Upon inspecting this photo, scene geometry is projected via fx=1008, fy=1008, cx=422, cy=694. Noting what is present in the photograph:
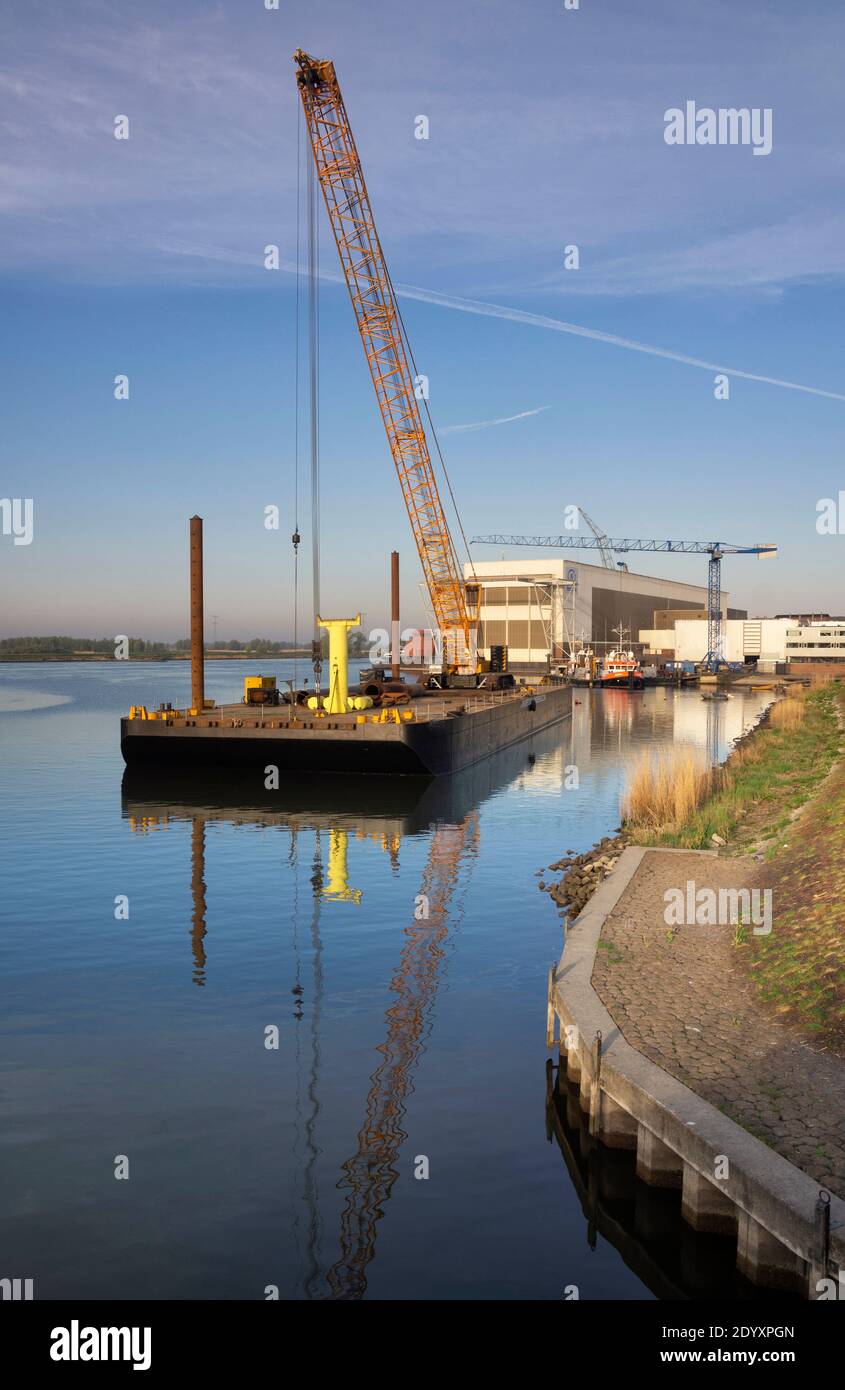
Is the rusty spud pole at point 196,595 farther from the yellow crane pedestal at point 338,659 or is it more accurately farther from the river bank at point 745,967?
the river bank at point 745,967

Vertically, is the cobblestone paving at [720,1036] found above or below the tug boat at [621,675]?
below

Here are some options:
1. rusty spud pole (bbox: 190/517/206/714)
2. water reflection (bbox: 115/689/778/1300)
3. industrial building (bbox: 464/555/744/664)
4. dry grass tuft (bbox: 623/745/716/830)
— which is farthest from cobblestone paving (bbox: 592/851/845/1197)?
industrial building (bbox: 464/555/744/664)

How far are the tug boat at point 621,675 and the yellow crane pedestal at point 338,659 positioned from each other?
307 ft

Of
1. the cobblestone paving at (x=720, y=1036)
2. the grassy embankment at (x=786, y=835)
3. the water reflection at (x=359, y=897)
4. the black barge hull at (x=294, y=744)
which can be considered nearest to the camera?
the cobblestone paving at (x=720, y=1036)

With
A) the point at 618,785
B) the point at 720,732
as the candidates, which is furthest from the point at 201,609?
the point at 720,732

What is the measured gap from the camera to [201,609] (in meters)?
57.3

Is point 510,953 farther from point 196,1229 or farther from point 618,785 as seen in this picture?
point 618,785

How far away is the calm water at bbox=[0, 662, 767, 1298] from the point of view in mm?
10992

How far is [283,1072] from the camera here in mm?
15781

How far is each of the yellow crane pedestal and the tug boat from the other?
93.6 meters

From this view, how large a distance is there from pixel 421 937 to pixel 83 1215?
12560 millimetres

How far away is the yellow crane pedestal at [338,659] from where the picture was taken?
173 ft

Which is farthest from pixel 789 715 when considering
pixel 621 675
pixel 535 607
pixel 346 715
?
pixel 535 607

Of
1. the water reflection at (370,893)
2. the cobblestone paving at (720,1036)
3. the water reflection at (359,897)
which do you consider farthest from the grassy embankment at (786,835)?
the water reflection at (359,897)
